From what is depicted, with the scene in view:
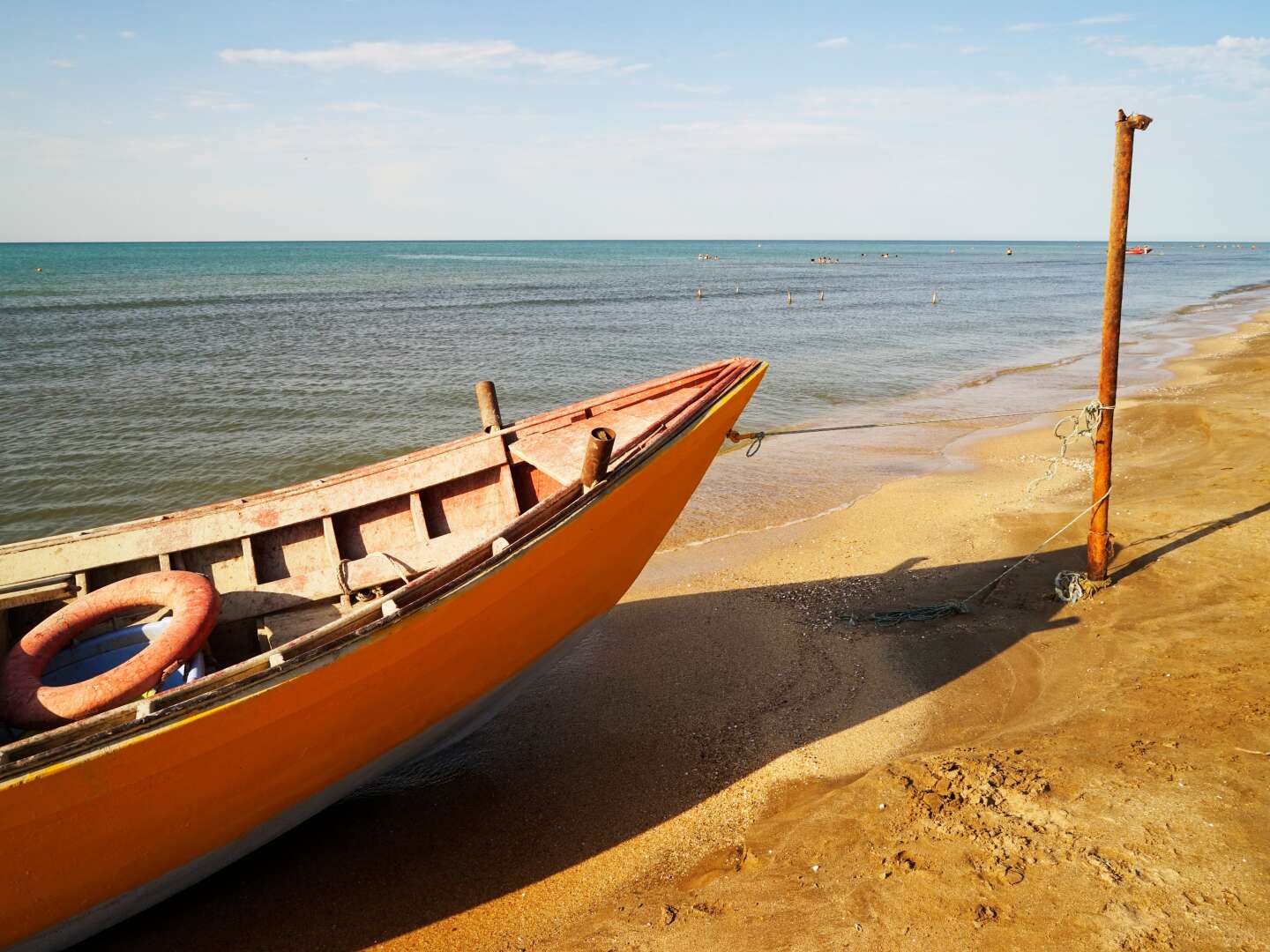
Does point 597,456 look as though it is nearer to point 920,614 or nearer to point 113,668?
point 113,668

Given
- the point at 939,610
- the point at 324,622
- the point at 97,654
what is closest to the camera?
the point at 97,654

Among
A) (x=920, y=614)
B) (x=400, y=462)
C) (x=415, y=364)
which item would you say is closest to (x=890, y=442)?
(x=920, y=614)

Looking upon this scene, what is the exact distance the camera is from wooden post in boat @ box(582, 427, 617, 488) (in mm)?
4961

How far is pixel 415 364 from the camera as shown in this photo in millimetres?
26016

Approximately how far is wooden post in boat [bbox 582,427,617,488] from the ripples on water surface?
588 centimetres

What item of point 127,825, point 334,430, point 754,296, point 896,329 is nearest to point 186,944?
point 127,825

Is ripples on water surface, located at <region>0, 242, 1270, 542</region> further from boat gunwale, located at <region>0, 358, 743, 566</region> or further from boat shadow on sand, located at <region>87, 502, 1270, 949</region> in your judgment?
boat gunwale, located at <region>0, 358, 743, 566</region>

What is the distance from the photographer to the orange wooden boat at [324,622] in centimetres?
385

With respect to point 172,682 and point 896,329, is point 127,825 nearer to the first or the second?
point 172,682

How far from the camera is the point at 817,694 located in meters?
6.60

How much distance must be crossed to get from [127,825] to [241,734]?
26.6 inches

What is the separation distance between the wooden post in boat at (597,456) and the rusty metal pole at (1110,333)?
518cm

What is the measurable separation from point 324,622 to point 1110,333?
772cm

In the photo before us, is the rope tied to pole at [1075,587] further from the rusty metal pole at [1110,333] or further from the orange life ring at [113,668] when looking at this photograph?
the orange life ring at [113,668]
